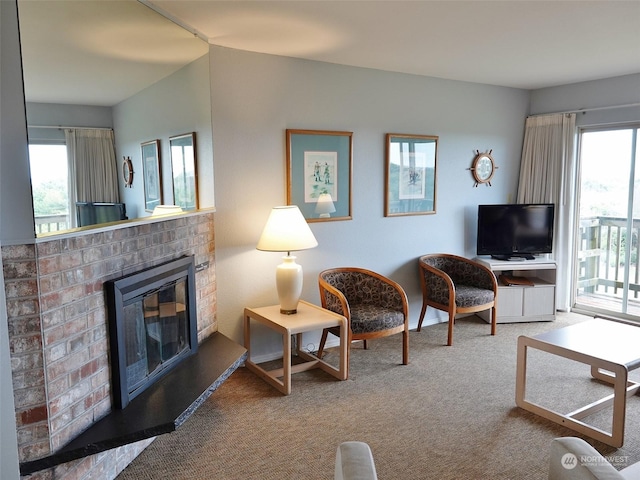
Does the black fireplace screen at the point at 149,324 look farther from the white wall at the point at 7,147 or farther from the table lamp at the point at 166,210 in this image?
the white wall at the point at 7,147

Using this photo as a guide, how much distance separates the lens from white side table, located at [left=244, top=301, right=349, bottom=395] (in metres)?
3.32

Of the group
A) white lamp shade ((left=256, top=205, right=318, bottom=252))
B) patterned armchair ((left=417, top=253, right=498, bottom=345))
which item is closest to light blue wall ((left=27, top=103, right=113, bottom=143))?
white lamp shade ((left=256, top=205, right=318, bottom=252))

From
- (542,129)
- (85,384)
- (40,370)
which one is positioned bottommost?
(85,384)

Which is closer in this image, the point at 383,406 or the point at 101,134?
the point at 101,134

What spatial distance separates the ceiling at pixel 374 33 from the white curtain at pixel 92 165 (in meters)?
0.19

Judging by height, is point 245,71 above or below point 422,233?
above

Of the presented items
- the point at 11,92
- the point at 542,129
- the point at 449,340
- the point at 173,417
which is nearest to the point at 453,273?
the point at 449,340

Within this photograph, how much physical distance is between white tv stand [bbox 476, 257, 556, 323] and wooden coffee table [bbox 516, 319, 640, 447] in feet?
4.74

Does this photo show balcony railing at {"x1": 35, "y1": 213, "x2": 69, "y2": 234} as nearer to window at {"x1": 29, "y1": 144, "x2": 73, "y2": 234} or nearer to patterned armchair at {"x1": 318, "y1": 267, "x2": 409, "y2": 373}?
window at {"x1": 29, "y1": 144, "x2": 73, "y2": 234}

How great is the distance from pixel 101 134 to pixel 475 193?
3.99 metres

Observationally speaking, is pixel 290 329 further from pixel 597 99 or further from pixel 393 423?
pixel 597 99

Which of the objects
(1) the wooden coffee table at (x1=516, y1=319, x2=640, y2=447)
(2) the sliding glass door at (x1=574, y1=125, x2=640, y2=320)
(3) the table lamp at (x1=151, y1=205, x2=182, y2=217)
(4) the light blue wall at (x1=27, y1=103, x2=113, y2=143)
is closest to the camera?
(4) the light blue wall at (x1=27, y1=103, x2=113, y2=143)

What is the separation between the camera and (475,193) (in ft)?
17.1

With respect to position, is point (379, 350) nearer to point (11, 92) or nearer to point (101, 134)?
point (101, 134)
